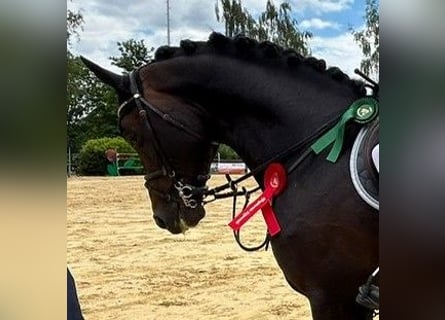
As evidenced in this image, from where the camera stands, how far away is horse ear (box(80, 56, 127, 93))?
6.99ft

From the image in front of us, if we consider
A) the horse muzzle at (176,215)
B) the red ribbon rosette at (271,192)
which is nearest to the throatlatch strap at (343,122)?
the red ribbon rosette at (271,192)

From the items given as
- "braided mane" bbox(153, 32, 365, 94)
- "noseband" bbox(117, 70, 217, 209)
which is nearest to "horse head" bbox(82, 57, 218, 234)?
"noseband" bbox(117, 70, 217, 209)

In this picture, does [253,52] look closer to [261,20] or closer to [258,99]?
[258,99]

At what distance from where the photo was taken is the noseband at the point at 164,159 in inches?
79.0

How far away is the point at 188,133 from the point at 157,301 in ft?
7.82

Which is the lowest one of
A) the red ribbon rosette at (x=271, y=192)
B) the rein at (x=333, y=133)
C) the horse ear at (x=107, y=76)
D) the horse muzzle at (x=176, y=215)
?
the horse muzzle at (x=176, y=215)

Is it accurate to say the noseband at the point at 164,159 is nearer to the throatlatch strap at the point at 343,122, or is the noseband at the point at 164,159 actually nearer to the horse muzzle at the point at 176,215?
the horse muzzle at the point at 176,215

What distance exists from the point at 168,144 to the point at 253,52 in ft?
1.42

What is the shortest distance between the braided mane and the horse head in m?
0.18

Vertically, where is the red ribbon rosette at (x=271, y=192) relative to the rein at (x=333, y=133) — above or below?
below

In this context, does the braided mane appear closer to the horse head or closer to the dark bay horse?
the dark bay horse

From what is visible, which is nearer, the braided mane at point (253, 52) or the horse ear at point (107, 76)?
the braided mane at point (253, 52)
